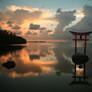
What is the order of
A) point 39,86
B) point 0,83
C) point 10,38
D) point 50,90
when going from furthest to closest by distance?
point 10,38
point 0,83
point 39,86
point 50,90

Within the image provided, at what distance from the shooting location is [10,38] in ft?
267

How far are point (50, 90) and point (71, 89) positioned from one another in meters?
1.62

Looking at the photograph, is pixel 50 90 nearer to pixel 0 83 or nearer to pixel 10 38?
pixel 0 83

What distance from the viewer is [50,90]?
7.21m

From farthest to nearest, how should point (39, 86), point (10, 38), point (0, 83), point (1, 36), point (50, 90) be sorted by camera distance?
point (10, 38) → point (1, 36) → point (0, 83) → point (39, 86) → point (50, 90)

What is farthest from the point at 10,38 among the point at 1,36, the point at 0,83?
the point at 0,83

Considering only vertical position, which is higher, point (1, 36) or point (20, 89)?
point (1, 36)

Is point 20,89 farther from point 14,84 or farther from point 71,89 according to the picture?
point 71,89

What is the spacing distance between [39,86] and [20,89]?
1.53 meters

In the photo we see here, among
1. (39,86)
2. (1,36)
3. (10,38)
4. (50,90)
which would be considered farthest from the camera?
(10,38)

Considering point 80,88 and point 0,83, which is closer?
point 80,88

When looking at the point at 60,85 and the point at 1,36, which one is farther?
the point at 1,36

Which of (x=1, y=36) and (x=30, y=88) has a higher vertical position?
(x=1, y=36)

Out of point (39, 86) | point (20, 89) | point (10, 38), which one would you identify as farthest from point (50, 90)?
point (10, 38)
